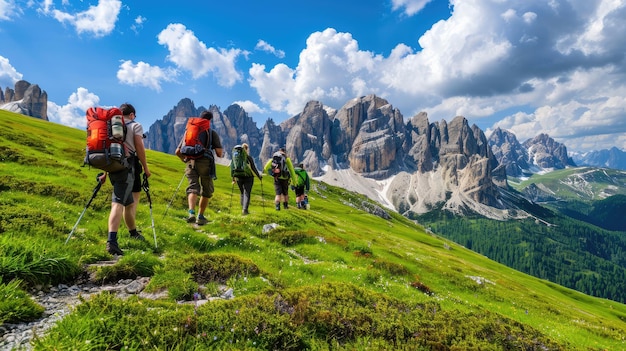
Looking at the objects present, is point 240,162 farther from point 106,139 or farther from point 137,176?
point 106,139

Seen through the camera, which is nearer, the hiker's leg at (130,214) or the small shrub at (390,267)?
the hiker's leg at (130,214)

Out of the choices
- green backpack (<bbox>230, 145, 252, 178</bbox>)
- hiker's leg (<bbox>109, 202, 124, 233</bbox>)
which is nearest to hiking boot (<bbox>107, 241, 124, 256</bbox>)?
hiker's leg (<bbox>109, 202, 124, 233</bbox>)

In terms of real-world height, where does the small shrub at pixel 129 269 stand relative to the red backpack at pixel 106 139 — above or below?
below

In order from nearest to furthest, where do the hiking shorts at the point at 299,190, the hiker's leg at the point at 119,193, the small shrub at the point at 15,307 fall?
the small shrub at the point at 15,307 < the hiker's leg at the point at 119,193 < the hiking shorts at the point at 299,190

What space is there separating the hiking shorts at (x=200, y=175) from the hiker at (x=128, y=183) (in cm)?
354

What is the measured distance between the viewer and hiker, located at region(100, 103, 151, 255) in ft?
33.1

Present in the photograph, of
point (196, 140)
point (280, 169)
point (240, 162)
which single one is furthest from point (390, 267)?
point (280, 169)

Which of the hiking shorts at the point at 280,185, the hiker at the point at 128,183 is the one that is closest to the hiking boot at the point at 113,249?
the hiker at the point at 128,183

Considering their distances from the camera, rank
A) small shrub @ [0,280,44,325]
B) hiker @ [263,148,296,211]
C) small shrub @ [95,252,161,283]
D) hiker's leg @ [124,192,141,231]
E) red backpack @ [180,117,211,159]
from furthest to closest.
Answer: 1. hiker @ [263,148,296,211]
2. red backpack @ [180,117,211,159]
3. hiker's leg @ [124,192,141,231]
4. small shrub @ [95,252,161,283]
5. small shrub @ [0,280,44,325]

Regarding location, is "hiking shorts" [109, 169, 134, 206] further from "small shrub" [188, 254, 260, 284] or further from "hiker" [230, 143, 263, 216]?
"hiker" [230, 143, 263, 216]

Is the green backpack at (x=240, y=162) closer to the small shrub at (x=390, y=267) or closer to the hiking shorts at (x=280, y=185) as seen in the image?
the hiking shorts at (x=280, y=185)

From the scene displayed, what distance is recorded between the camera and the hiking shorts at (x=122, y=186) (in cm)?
1046

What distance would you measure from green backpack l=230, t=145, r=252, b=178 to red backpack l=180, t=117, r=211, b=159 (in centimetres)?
492

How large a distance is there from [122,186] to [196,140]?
16.8ft
